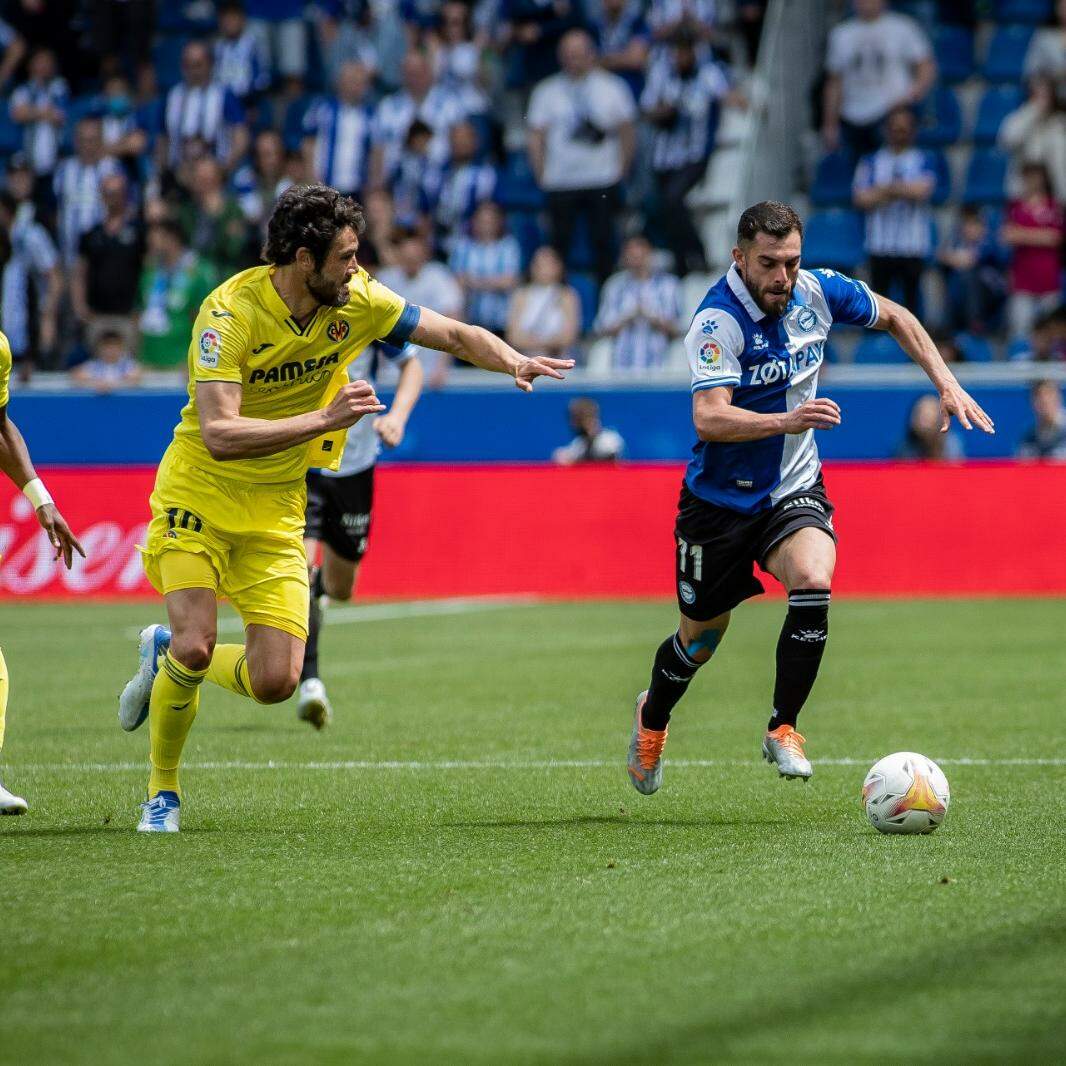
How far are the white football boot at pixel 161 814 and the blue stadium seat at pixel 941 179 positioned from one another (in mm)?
14976

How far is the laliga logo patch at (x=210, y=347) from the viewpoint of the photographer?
20.8ft

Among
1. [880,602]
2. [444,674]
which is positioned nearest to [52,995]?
[444,674]

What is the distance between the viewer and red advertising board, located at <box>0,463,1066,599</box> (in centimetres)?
1648

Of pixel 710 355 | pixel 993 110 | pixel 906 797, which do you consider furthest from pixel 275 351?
pixel 993 110

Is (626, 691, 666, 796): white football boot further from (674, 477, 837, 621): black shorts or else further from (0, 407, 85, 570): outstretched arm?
(0, 407, 85, 570): outstretched arm

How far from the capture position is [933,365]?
717cm

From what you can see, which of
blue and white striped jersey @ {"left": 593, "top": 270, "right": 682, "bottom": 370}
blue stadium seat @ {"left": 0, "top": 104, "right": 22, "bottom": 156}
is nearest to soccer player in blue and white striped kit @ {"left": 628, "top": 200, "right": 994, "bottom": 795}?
blue and white striped jersey @ {"left": 593, "top": 270, "right": 682, "bottom": 370}

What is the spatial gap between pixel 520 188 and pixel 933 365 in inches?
559

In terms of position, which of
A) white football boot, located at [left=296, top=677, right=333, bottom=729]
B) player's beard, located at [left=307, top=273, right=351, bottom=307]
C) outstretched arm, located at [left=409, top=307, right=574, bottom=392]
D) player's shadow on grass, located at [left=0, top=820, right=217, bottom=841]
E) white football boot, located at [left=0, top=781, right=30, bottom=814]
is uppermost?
player's beard, located at [left=307, top=273, right=351, bottom=307]

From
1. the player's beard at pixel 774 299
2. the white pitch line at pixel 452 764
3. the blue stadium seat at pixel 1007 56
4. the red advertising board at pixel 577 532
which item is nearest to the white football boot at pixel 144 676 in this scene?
the white pitch line at pixel 452 764

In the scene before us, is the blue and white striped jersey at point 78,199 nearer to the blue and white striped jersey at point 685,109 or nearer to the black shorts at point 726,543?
the blue and white striped jersey at point 685,109

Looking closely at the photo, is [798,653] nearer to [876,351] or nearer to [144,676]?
[144,676]

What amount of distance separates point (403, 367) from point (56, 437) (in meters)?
10.0

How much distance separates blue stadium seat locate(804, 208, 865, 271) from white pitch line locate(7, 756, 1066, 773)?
12.2m
